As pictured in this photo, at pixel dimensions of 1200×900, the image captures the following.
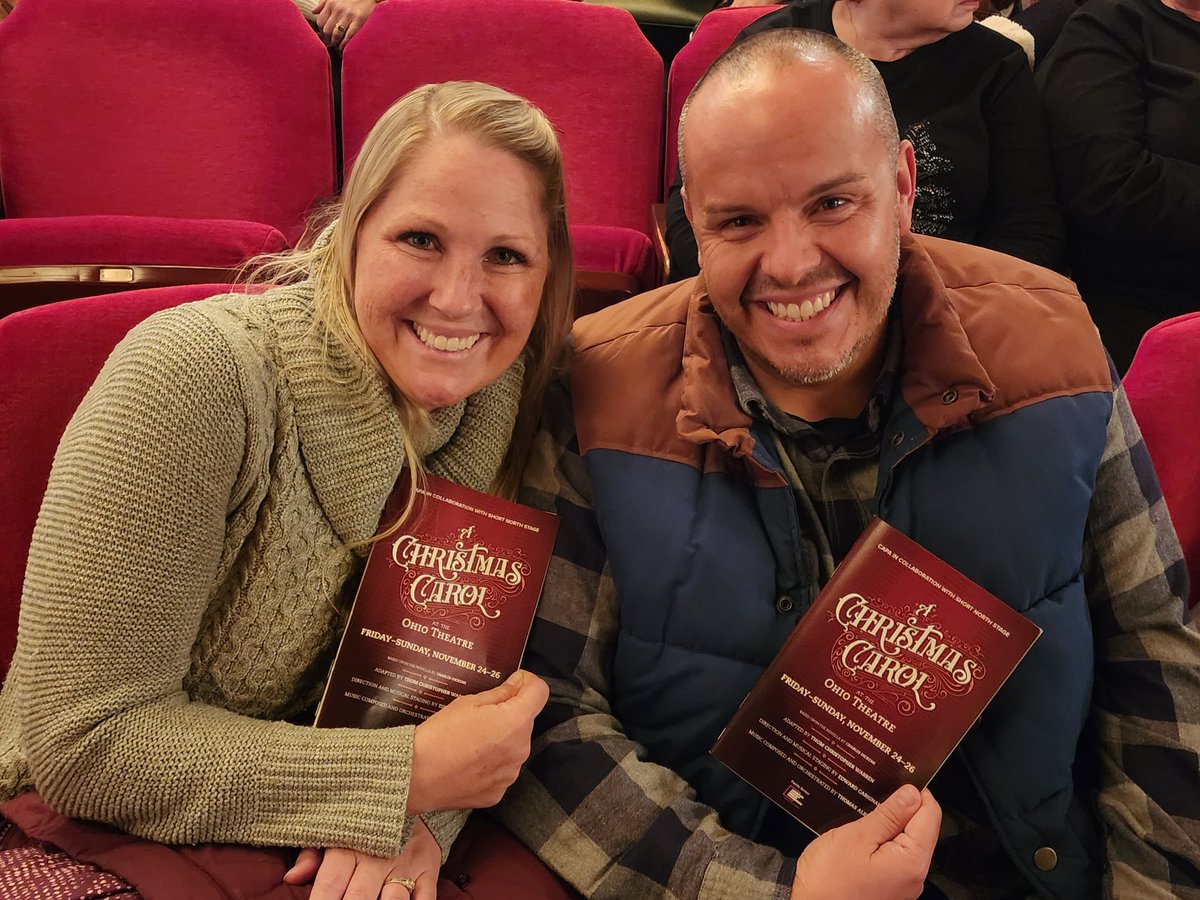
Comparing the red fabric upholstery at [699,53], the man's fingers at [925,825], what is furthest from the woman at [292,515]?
the red fabric upholstery at [699,53]

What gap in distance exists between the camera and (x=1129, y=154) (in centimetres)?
186

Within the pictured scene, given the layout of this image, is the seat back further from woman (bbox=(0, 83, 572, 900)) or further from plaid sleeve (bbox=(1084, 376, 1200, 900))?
plaid sleeve (bbox=(1084, 376, 1200, 900))

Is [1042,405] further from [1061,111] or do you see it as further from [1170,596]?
[1061,111]

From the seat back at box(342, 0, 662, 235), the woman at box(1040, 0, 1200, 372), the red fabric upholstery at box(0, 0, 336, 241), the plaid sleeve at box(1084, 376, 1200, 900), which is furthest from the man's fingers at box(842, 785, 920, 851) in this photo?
the red fabric upholstery at box(0, 0, 336, 241)

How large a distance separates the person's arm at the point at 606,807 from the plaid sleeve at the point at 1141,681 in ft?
0.87

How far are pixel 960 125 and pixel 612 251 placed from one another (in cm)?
67

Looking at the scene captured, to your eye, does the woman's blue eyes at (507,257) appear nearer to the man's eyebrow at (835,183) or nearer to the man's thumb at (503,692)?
the man's eyebrow at (835,183)

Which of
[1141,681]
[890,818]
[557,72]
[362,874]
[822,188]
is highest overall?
[557,72]

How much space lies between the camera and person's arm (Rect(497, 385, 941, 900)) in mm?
942

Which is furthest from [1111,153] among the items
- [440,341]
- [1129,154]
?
[440,341]

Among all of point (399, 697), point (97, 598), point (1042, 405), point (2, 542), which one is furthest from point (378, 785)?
point (1042, 405)

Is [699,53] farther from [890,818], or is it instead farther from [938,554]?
[890,818]

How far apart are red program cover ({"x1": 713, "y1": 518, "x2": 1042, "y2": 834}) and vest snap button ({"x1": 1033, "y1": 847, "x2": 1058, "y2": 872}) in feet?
0.53

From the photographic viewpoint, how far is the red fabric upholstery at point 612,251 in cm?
175
